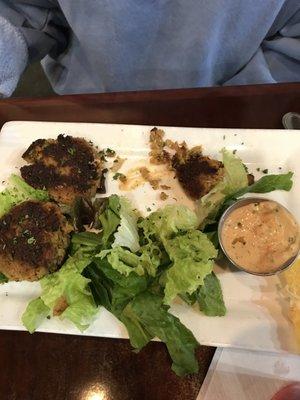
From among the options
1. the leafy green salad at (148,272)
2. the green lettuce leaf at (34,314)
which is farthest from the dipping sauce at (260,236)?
the green lettuce leaf at (34,314)

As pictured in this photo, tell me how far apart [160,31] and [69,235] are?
0.65m

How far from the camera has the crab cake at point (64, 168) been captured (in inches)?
51.3

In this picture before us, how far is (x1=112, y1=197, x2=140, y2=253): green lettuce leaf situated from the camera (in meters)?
1.18

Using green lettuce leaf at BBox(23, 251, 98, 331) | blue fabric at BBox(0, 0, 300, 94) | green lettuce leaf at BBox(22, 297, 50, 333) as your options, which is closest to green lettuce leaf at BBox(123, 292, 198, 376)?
green lettuce leaf at BBox(23, 251, 98, 331)

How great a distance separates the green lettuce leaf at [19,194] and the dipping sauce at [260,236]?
0.53m

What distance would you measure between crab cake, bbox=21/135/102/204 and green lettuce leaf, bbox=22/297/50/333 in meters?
0.30

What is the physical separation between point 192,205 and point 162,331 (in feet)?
1.25

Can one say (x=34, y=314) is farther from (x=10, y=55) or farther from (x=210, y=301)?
(x=10, y=55)

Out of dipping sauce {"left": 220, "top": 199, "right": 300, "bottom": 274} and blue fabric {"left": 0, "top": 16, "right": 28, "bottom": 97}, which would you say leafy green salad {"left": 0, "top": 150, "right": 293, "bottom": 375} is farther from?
blue fabric {"left": 0, "top": 16, "right": 28, "bottom": 97}

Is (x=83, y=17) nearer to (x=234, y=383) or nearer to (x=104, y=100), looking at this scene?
(x=104, y=100)

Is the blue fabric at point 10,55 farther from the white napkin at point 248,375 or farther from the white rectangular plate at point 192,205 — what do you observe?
the white napkin at point 248,375

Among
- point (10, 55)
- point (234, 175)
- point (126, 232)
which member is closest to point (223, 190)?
point (234, 175)

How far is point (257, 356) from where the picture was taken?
111cm

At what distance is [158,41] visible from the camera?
138cm
